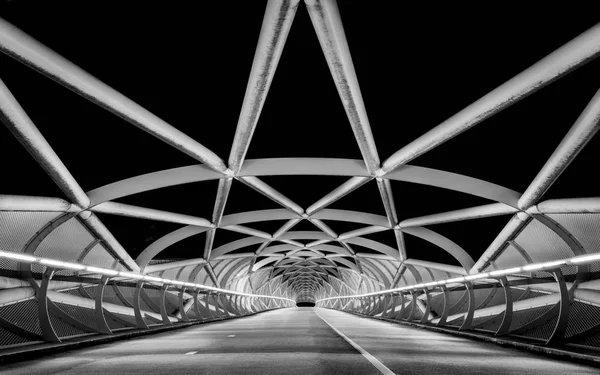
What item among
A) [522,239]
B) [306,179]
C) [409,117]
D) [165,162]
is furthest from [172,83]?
[522,239]

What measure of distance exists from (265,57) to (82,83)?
331 cm

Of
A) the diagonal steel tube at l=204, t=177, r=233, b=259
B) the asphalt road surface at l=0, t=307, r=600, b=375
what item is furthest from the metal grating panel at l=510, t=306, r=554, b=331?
the diagonal steel tube at l=204, t=177, r=233, b=259

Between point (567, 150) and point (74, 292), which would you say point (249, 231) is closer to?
point (74, 292)

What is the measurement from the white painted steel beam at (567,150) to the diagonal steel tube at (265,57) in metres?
5.48

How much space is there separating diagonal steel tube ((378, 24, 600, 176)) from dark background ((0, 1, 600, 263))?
0.28 metres

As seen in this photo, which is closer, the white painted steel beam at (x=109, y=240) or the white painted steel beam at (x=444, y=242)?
the white painted steel beam at (x=109, y=240)

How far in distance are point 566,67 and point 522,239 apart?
923 centimetres

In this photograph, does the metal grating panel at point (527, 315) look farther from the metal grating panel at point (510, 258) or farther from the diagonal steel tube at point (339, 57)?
the diagonal steel tube at point (339, 57)

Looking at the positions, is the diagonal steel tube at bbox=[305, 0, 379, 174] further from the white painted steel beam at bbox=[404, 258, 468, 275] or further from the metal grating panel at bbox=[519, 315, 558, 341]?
the white painted steel beam at bbox=[404, 258, 468, 275]

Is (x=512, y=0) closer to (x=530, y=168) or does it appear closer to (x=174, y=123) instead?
(x=530, y=168)

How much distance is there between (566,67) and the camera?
24.8 feet

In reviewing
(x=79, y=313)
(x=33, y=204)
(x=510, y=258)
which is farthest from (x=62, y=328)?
(x=510, y=258)

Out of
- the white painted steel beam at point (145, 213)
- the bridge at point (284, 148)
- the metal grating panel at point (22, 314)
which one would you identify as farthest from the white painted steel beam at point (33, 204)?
the metal grating panel at point (22, 314)

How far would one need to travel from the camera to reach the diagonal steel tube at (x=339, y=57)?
7.48 metres
